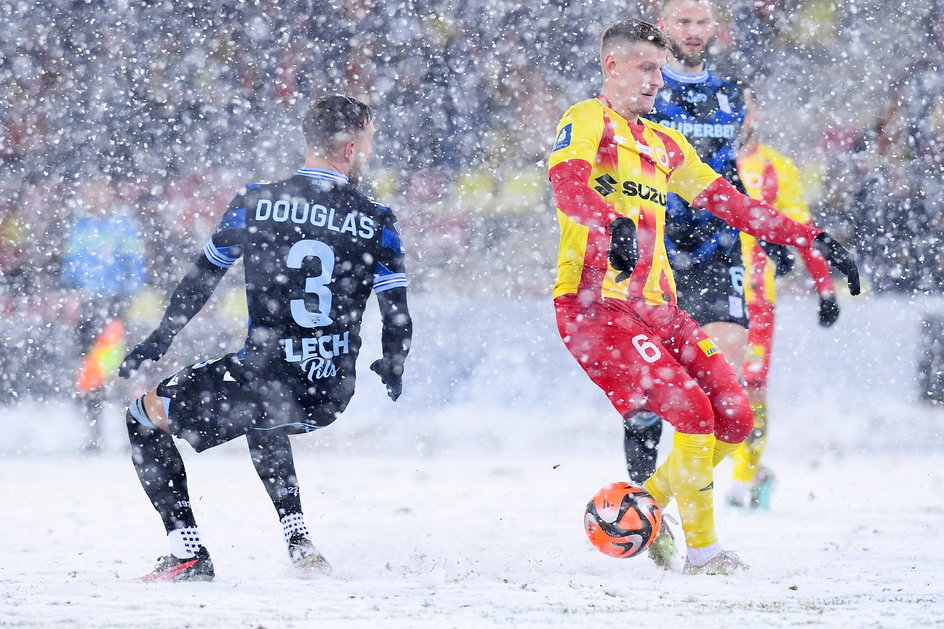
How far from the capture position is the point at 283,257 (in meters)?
3.18

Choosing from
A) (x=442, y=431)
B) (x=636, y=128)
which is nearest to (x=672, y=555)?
(x=636, y=128)

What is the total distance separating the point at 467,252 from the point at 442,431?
1.66m

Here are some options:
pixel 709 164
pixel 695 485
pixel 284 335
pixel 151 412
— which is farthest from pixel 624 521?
pixel 709 164

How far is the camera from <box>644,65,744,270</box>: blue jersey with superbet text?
Result: 407 centimetres

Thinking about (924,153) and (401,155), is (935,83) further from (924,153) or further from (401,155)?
(401,155)

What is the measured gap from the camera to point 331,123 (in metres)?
3.31

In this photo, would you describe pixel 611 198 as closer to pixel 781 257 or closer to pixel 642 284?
pixel 642 284

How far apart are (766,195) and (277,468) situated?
2947mm

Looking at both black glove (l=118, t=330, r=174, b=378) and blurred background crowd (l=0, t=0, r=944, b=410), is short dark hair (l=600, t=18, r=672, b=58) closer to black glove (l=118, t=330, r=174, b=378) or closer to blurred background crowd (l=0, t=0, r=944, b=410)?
black glove (l=118, t=330, r=174, b=378)

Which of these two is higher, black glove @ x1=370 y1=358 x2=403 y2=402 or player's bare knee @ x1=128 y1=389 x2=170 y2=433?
black glove @ x1=370 y1=358 x2=403 y2=402

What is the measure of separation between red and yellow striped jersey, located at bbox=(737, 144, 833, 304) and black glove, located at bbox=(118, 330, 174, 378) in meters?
2.83

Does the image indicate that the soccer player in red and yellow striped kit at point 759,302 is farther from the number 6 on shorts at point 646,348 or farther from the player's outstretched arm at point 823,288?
the number 6 on shorts at point 646,348

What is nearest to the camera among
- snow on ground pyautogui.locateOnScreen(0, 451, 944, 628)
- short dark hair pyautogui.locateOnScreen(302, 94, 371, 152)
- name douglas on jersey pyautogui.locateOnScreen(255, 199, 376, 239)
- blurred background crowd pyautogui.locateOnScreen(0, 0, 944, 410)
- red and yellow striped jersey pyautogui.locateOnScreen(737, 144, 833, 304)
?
snow on ground pyautogui.locateOnScreen(0, 451, 944, 628)

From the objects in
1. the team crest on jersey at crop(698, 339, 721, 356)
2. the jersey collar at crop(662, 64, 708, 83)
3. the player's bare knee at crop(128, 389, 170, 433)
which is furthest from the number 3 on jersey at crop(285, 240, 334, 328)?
the jersey collar at crop(662, 64, 708, 83)
